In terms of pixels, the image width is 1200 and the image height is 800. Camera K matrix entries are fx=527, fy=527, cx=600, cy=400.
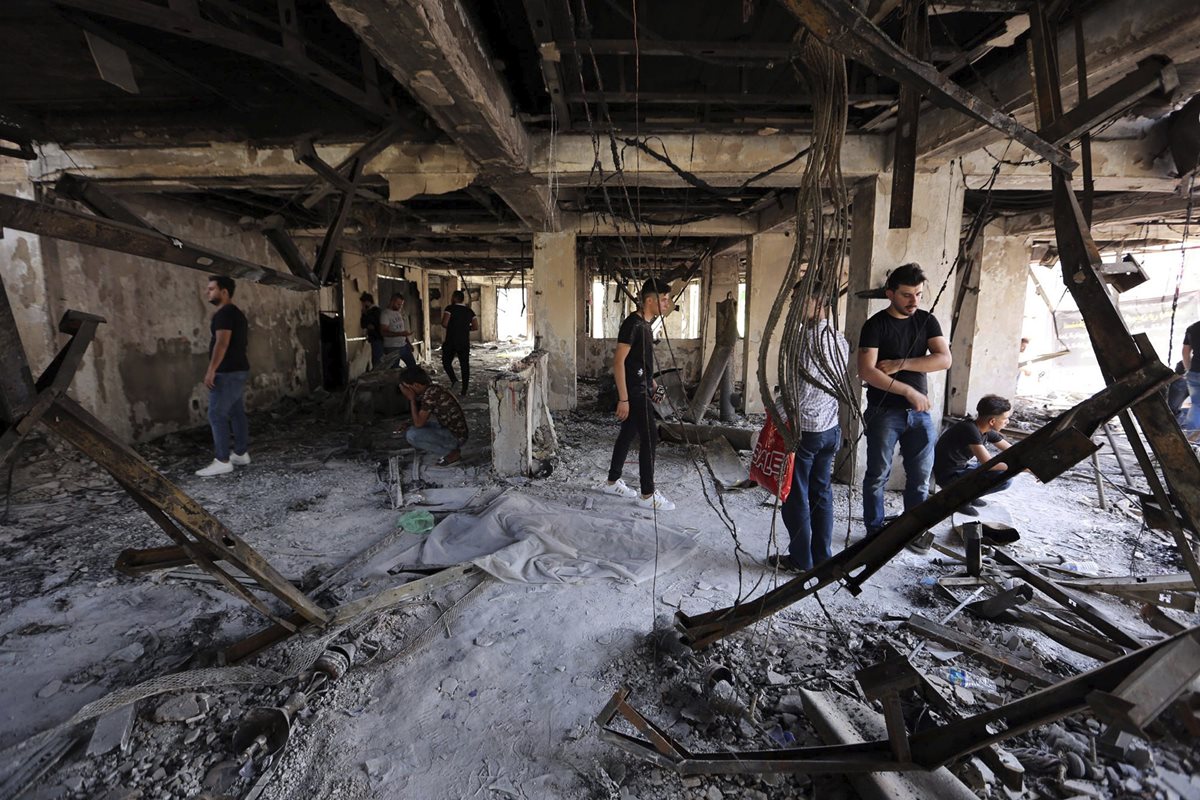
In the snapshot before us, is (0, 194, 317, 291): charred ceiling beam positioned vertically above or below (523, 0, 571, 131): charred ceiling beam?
below

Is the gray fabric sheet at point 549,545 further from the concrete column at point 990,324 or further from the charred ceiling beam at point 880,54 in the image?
the concrete column at point 990,324

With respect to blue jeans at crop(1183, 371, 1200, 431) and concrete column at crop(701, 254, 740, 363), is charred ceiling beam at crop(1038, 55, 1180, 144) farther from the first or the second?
concrete column at crop(701, 254, 740, 363)

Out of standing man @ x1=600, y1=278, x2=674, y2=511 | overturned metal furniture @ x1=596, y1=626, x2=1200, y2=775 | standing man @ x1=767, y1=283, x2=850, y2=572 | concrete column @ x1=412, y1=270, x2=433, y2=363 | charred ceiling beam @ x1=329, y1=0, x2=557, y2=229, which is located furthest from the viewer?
concrete column @ x1=412, y1=270, x2=433, y2=363

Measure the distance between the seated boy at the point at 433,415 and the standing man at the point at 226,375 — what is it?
1489mm

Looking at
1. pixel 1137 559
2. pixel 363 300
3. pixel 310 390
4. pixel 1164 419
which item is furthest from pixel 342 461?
pixel 1137 559

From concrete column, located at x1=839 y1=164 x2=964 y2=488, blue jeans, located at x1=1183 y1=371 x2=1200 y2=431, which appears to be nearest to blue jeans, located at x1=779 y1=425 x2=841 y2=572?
concrete column, located at x1=839 y1=164 x2=964 y2=488

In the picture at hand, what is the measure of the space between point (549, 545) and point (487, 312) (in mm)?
22072

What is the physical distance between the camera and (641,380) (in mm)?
4316

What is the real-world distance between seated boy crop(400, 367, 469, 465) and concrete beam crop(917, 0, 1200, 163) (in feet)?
16.0

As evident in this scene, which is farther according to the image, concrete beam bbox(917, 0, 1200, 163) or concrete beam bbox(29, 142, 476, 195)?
concrete beam bbox(29, 142, 476, 195)

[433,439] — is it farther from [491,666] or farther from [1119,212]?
[1119,212]

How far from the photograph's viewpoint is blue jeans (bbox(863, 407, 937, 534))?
11.5 feet

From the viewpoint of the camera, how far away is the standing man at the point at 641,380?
4.08m

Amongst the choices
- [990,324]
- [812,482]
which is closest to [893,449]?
[812,482]
